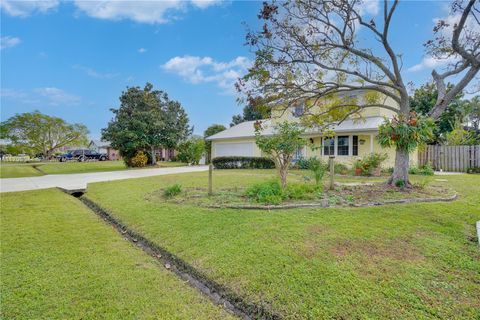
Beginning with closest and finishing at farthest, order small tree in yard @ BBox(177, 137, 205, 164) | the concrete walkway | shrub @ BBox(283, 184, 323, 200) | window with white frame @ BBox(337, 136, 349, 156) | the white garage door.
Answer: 1. shrub @ BBox(283, 184, 323, 200)
2. the concrete walkway
3. window with white frame @ BBox(337, 136, 349, 156)
4. the white garage door
5. small tree in yard @ BBox(177, 137, 205, 164)

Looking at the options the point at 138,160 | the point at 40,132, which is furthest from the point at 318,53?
the point at 40,132

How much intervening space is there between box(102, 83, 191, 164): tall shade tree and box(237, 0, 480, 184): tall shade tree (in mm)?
16169

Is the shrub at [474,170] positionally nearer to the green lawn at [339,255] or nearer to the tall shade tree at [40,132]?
the green lawn at [339,255]

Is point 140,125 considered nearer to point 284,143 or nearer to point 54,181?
point 54,181

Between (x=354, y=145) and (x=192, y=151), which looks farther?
(x=192, y=151)

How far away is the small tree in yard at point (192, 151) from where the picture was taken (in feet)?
88.4

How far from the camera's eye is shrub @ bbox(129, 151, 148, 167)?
77.4 feet

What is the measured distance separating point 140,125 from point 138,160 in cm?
338

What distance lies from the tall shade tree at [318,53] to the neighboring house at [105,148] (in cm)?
4017

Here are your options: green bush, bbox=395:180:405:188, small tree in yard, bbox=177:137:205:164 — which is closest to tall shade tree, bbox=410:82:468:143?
green bush, bbox=395:180:405:188

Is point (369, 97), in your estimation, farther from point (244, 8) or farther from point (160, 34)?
point (160, 34)

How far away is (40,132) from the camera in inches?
1586

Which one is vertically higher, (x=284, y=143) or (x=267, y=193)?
(x=284, y=143)

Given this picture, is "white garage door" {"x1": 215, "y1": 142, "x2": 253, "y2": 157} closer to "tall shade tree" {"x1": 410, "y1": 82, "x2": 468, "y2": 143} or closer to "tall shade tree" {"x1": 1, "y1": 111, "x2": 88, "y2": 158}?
"tall shade tree" {"x1": 410, "y1": 82, "x2": 468, "y2": 143}
